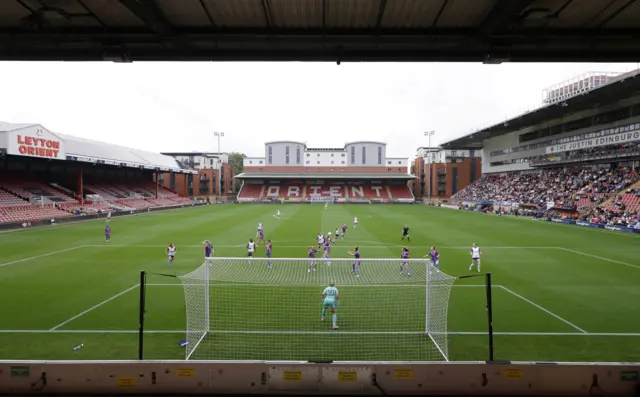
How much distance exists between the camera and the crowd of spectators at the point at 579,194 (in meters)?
34.7

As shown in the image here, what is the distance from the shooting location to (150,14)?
5.42 meters

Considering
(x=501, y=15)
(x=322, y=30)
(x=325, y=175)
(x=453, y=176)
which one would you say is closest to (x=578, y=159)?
(x=453, y=176)

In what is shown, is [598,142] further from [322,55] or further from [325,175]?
[325,175]

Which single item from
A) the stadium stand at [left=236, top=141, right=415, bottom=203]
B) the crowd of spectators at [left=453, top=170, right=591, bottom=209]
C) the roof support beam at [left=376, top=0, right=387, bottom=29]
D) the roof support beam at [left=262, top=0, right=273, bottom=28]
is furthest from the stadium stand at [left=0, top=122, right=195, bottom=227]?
the crowd of spectators at [left=453, top=170, right=591, bottom=209]

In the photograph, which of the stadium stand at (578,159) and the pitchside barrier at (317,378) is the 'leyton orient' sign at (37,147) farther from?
the stadium stand at (578,159)

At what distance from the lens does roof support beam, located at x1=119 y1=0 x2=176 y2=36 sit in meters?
5.21

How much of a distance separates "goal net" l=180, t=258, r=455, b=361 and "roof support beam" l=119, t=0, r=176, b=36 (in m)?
6.49

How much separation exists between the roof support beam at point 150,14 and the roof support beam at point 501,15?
5.33 metres

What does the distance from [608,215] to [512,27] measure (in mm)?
39349

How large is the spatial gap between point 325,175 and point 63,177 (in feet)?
175

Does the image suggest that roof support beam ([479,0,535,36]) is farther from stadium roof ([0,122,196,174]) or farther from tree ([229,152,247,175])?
tree ([229,152,247,175])

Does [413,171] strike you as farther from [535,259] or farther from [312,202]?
[535,259]

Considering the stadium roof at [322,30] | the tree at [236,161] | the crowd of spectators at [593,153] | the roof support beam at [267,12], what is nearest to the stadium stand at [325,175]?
the tree at [236,161]

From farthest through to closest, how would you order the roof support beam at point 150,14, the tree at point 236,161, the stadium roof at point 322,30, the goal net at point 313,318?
the tree at point 236,161 → the goal net at point 313,318 → the stadium roof at point 322,30 → the roof support beam at point 150,14
